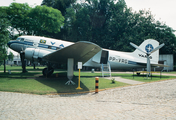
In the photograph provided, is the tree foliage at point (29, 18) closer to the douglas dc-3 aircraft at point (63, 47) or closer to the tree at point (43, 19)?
the tree at point (43, 19)

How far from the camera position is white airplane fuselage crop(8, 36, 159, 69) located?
1547 cm

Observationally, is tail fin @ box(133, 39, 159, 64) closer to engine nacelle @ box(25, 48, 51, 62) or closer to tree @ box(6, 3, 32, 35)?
engine nacelle @ box(25, 48, 51, 62)

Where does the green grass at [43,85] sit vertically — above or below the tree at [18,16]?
below

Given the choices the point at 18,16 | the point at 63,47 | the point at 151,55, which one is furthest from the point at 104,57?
the point at 18,16

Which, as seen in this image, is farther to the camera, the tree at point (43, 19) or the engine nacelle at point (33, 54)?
the tree at point (43, 19)

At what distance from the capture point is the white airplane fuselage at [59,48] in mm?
15470

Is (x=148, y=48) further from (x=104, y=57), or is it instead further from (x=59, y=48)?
(x=59, y=48)

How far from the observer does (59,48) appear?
17484 millimetres

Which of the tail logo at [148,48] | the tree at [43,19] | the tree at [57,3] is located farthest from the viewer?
the tree at [57,3]

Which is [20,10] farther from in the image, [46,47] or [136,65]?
[136,65]

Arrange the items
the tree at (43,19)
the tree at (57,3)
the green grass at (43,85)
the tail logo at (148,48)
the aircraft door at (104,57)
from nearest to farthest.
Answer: the green grass at (43,85)
the aircraft door at (104,57)
the tail logo at (148,48)
the tree at (43,19)
the tree at (57,3)

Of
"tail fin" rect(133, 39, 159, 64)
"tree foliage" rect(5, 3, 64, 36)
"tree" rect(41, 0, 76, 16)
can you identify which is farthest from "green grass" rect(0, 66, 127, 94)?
"tree" rect(41, 0, 76, 16)

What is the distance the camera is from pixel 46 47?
1722 centimetres

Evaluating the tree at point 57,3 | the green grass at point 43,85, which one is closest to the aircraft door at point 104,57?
the green grass at point 43,85
